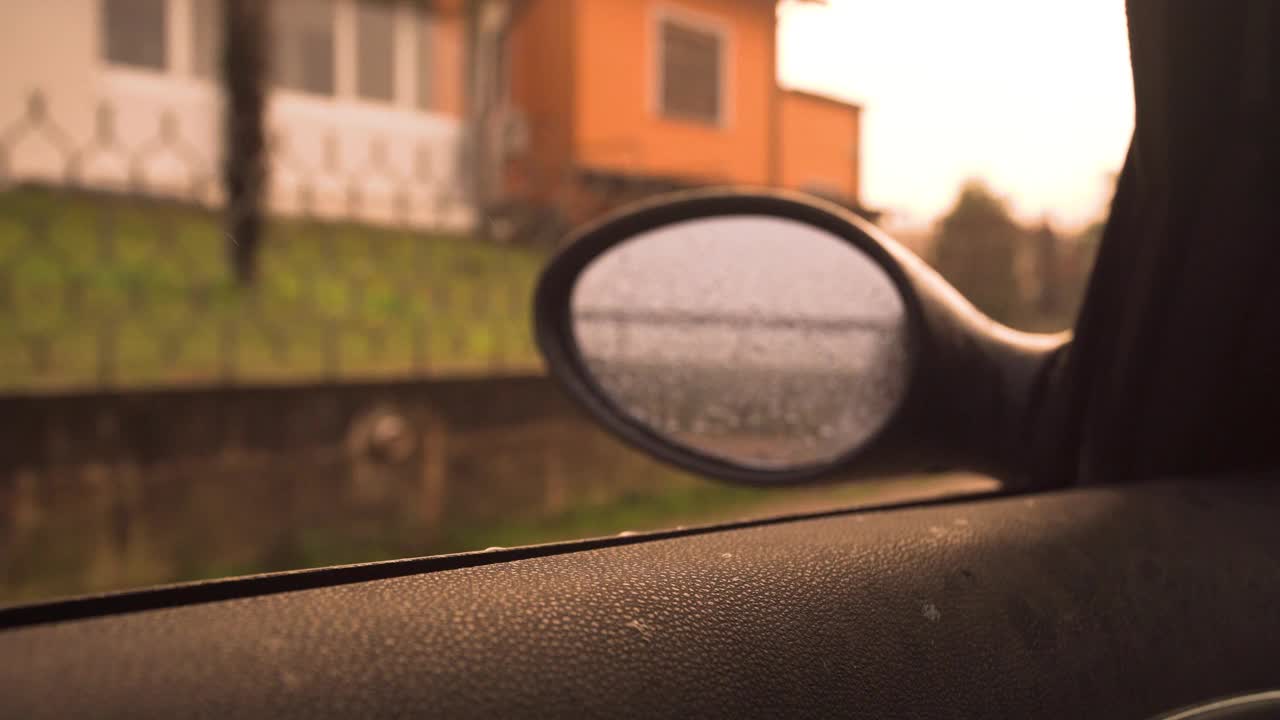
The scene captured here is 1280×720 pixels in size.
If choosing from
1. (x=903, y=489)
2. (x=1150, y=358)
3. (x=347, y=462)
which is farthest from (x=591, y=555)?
(x=903, y=489)

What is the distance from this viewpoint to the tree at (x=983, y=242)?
1.97 meters

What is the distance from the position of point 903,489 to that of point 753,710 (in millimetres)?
5511

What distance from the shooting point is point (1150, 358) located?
114cm

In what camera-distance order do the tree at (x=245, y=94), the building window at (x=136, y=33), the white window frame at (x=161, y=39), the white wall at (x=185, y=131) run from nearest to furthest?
the white wall at (x=185, y=131) < the tree at (x=245, y=94) < the white window frame at (x=161, y=39) < the building window at (x=136, y=33)

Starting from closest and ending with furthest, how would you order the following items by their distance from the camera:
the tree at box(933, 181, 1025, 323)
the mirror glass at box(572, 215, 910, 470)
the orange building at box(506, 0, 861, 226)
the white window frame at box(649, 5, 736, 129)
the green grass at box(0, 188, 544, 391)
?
the mirror glass at box(572, 215, 910, 470) < the tree at box(933, 181, 1025, 323) < the green grass at box(0, 188, 544, 391) < the orange building at box(506, 0, 861, 226) < the white window frame at box(649, 5, 736, 129)

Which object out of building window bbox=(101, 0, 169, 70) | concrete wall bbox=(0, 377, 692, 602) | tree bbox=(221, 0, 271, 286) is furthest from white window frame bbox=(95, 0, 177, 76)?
concrete wall bbox=(0, 377, 692, 602)

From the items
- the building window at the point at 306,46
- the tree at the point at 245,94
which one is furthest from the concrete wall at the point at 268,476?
the building window at the point at 306,46

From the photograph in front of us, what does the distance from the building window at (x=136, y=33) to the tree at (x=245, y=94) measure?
201 inches

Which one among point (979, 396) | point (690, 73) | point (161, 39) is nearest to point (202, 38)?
point (161, 39)

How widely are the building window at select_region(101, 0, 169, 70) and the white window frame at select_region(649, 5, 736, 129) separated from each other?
6122mm

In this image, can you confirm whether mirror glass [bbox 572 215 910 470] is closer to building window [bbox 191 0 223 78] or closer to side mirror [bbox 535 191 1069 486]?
side mirror [bbox 535 191 1069 486]

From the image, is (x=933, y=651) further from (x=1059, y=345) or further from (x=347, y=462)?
(x=347, y=462)

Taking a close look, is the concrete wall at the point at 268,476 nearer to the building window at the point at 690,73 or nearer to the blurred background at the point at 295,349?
the blurred background at the point at 295,349

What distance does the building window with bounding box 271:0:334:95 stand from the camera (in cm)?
1295
